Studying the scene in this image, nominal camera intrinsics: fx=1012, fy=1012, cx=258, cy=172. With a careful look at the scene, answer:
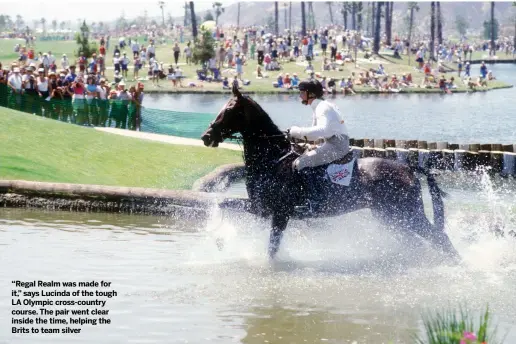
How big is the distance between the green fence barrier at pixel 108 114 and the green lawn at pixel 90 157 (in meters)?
5.89

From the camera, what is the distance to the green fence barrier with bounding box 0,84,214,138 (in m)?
29.6

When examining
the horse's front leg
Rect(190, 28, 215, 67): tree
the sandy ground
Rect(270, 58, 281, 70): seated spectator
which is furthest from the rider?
Rect(270, 58, 281, 70): seated spectator

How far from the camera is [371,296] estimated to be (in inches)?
457

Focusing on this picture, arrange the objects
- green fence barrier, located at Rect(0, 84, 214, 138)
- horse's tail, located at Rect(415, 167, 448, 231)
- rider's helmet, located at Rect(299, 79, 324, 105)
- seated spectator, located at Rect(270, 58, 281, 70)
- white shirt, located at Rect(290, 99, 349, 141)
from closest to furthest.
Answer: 1. white shirt, located at Rect(290, 99, 349, 141)
2. rider's helmet, located at Rect(299, 79, 324, 105)
3. horse's tail, located at Rect(415, 167, 448, 231)
4. green fence barrier, located at Rect(0, 84, 214, 138)
5. seated spectator, located at Rect(270, 58, 281, 70)

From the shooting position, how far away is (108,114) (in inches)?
1206

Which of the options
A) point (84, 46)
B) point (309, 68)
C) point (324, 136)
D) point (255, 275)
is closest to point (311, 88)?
point (324, 136)

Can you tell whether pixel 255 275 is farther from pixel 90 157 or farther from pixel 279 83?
pixel 279 83

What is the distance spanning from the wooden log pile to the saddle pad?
35.9ft

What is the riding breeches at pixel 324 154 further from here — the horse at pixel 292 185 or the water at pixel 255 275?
the water at pixel 255 275

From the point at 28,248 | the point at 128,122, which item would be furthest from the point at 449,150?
the point at 28,248

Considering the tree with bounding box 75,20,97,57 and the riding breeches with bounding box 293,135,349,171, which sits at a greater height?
the tree with bounding box 75,20,97,57

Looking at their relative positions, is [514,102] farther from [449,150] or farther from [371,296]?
[371,296]

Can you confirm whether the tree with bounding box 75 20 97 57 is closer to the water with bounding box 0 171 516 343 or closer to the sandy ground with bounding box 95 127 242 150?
the sandy ground with bounding box 95 127 242 150

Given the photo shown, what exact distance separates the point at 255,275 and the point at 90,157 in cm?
931
